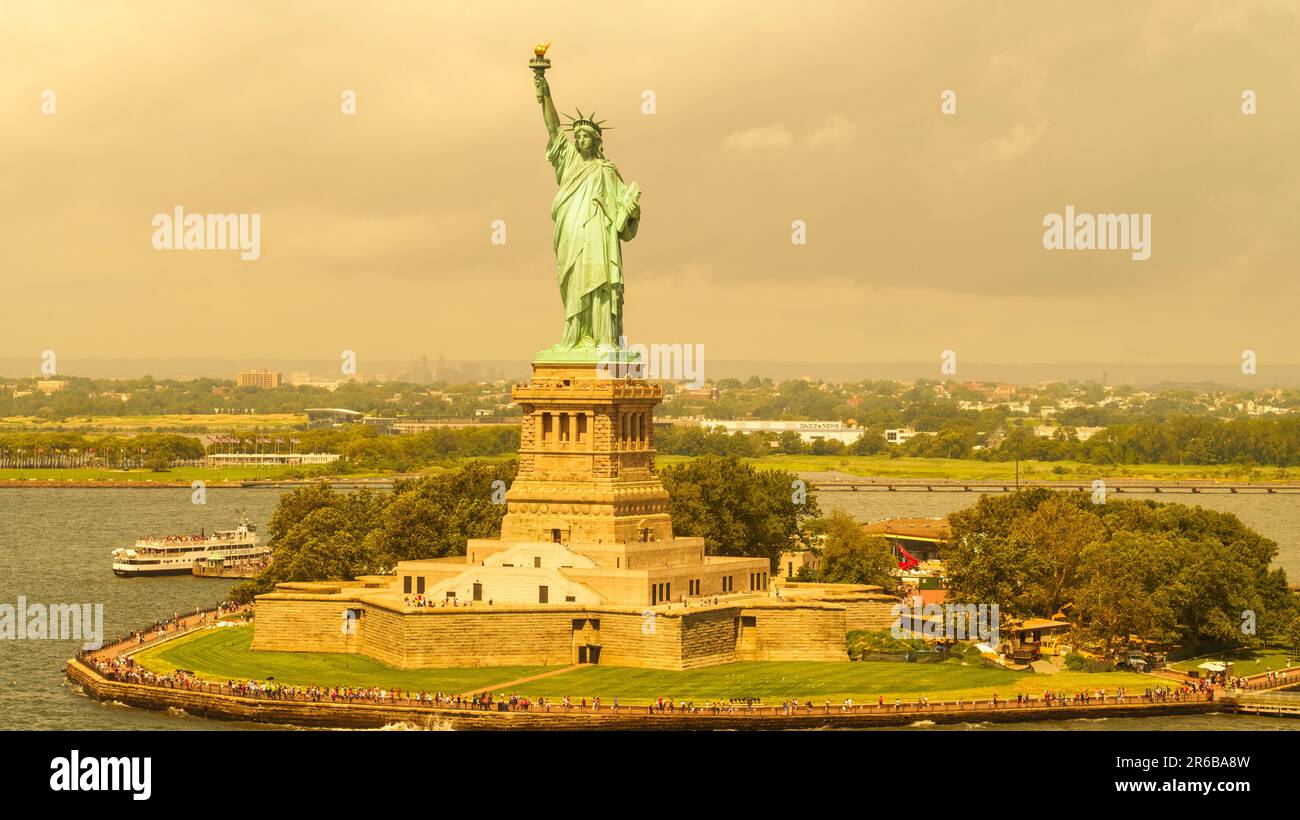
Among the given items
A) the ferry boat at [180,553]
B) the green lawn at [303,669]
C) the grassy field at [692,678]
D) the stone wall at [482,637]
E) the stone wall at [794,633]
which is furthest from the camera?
the ferry boat at [180,553]

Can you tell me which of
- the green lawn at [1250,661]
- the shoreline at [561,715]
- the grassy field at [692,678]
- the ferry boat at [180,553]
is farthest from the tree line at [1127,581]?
the ferry boat at [180,553]

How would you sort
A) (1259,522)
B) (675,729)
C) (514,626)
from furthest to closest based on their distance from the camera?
(1259,522)
(514,626)
(675,729)

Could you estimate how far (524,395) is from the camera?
81062mm

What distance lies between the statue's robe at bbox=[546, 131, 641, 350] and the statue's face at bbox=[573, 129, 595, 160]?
0.23 m

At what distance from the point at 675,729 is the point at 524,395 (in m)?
17.6

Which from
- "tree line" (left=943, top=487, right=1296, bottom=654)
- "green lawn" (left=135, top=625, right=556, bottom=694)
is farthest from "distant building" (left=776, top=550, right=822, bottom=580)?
"green lawn" (left=135, top=625, right=556, bottom=694)

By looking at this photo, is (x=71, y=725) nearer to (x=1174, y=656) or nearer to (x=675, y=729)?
(x=675, y=729)

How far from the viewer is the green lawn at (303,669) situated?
72.1 meters

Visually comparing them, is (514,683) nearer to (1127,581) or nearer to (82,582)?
(1127,581)

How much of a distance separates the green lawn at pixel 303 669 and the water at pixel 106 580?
354 cm

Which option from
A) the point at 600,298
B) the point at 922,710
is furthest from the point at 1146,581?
the point at 600,298

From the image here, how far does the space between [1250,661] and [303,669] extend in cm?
3335

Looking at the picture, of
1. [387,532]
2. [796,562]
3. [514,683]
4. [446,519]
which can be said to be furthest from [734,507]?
[514,683]

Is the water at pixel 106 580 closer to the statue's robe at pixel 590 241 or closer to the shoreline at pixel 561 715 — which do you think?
the shoreline at pixel 561 715
